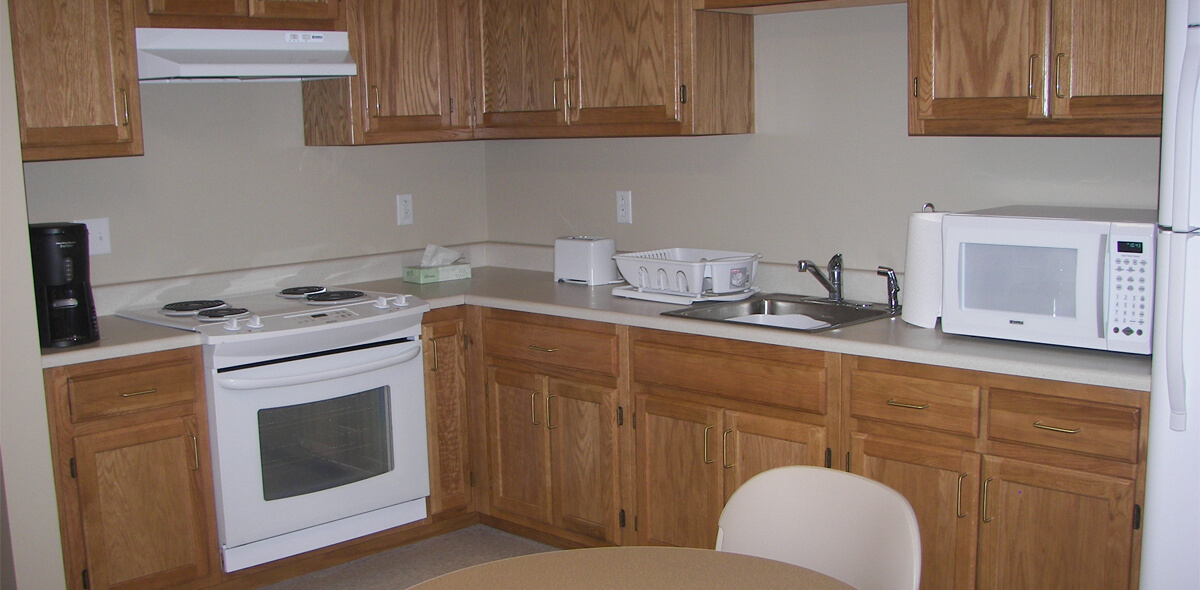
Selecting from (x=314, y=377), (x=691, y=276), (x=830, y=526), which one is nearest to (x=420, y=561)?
(x=314, y=377)

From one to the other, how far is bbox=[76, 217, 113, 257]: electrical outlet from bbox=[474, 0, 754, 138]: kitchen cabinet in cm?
129

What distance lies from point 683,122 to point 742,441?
97cm

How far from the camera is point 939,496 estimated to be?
8.58ft

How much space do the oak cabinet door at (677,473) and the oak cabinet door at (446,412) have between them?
0.73 meters

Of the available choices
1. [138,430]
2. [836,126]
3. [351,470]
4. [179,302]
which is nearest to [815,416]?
[836,126]

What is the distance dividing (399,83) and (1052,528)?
2415 millimetres

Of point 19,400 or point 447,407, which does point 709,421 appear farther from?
point 19,400

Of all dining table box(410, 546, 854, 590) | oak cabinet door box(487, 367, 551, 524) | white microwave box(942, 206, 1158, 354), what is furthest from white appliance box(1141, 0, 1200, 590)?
oak cabinet door box(487, 367, 551, 524)

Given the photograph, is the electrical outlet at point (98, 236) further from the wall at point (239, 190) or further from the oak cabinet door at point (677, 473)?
the oak cabinet door at point (677, 473)

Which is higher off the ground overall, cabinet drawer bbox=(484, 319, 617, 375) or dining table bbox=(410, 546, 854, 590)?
cabinet drawer bbox=(484, 319, 617, 375)

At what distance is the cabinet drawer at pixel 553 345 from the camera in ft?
10.8

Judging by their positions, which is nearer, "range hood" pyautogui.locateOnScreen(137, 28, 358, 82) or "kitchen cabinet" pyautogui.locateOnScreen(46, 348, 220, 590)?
"kitchen cabinet" pyautogui.locateOnScreen(46, 348, 220, 590)

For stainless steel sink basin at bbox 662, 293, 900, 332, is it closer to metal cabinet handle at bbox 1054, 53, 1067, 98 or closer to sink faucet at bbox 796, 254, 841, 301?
sink faucet at bbox 796, 254, 841, 301

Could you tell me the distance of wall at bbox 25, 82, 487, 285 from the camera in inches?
134
